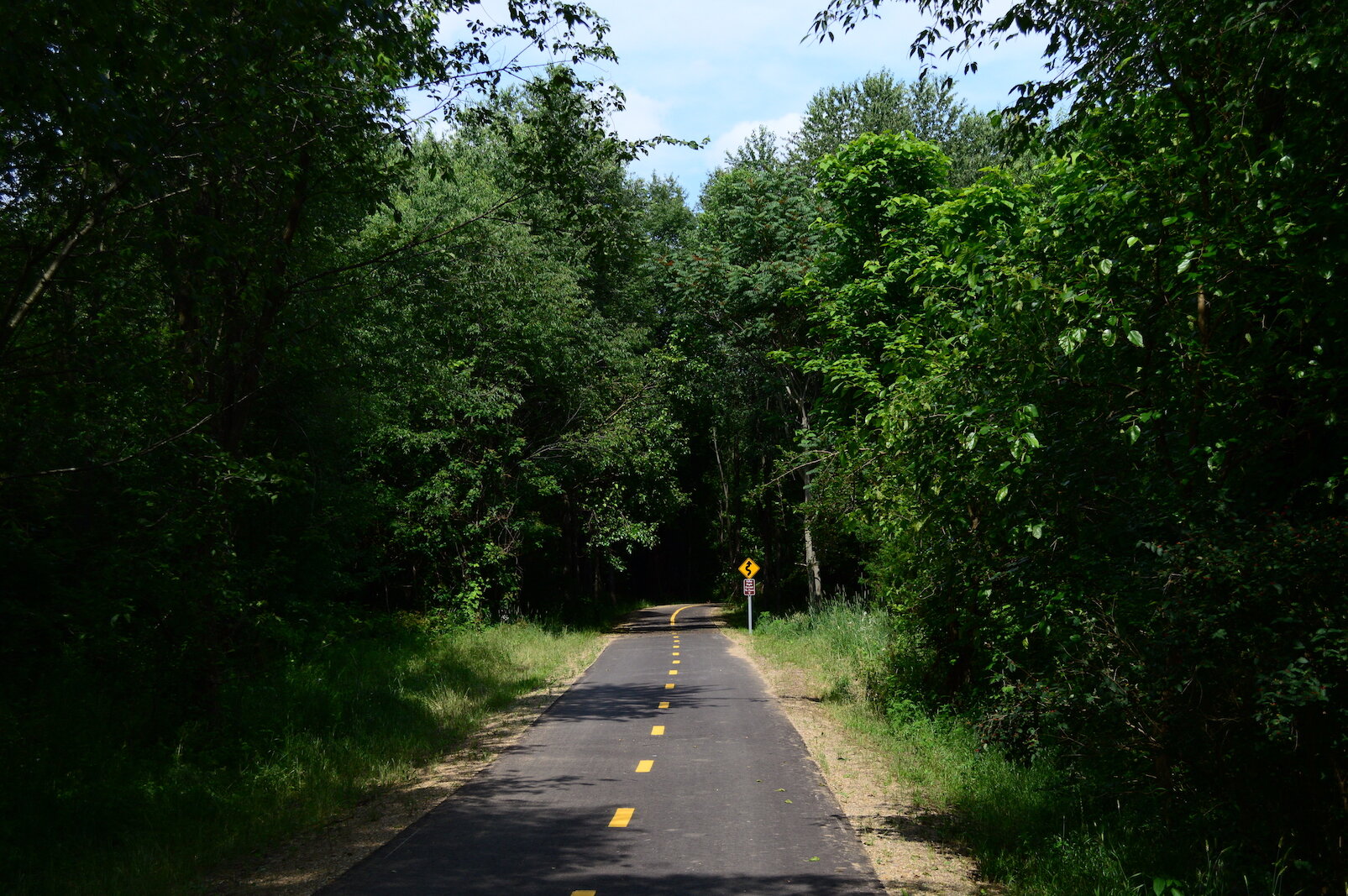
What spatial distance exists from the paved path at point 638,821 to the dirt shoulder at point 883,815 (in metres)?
0.18

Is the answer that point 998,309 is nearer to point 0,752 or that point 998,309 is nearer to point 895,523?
point 895,523

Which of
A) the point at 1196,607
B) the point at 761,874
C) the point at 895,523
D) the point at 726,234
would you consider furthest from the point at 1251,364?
the point at 726,234

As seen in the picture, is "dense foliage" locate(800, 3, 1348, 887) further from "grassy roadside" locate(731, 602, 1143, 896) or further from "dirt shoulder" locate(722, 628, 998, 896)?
"dirt shoulder" locate(722, 628, 998, 896)

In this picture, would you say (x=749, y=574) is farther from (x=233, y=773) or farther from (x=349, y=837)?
(x=349, y=837)

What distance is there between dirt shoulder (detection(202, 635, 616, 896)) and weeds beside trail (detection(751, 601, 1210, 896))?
4.46m

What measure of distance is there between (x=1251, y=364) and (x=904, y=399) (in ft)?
11.4

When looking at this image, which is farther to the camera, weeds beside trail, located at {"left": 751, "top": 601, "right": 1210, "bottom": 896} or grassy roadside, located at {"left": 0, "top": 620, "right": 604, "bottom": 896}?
grassy roadside, located at {"left": 0, "top": 620, "right": 604, "bottom": 896}

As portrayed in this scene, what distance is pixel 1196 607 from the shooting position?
5.37 meters

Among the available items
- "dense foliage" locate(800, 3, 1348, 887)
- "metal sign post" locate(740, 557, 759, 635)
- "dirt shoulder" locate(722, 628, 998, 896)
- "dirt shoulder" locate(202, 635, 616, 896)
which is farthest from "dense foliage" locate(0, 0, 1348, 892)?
"metal sign post" locate(740, 557, 759, 635)

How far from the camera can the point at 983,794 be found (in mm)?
8469

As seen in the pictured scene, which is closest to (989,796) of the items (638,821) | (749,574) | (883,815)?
(883,815)

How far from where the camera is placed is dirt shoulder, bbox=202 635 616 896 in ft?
21.4

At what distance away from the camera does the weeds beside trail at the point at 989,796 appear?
602 centimetres

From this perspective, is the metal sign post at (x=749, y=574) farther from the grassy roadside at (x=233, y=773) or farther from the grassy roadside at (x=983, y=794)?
the grassy roadside at (x=233, y=773)
